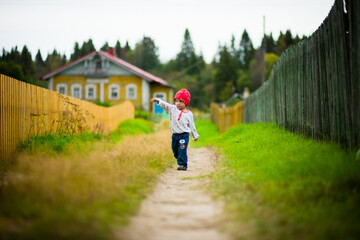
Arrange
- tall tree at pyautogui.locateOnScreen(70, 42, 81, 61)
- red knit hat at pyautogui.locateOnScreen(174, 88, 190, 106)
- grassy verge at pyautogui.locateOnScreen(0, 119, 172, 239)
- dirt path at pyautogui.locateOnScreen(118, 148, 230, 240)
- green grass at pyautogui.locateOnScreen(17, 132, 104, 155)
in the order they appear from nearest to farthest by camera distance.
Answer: grassy verge at pyautogui.locateOnScreen(0, 119, 172, 239)
dirt path at pyautogui.locateOnScreen(118, 148, 230, 240)
green grass at pyautogui.locateOnScreen(17, 132, 104, 155)
red knit hat at pyautogui.locateOnScreen(174, 88, 190, 106)
tall tree at pyautogui.locateOnScreen(70, 42, 81, 61)

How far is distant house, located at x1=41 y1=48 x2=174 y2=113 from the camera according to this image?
95.8ft

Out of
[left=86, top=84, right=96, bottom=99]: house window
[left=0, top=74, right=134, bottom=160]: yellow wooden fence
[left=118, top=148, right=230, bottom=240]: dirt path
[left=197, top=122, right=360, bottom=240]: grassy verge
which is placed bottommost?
[left=118, top=148, right=230, bottom=240]: dirt path

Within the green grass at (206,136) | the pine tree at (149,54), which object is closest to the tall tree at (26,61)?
the green grass at (206,136)

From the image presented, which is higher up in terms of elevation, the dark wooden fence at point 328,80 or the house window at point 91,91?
the house window at point 91,91

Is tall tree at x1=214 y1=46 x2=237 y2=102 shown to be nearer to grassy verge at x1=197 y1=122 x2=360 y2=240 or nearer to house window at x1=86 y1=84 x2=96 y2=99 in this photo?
house window at x1=86 y1=84 x2=96 y2=99

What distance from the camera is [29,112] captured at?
6652 millimetres

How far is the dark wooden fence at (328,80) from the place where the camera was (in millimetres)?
4164

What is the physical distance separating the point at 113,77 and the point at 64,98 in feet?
70.8

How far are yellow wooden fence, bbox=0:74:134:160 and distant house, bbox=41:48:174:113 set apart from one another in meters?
19.6

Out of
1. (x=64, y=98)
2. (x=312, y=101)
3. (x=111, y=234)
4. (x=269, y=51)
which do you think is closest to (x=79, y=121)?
(x=64, y=98)

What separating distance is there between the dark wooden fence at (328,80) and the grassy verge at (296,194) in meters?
0.46

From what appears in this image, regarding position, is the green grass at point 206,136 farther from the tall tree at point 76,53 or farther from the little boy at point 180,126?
the tall tree at point 76,53

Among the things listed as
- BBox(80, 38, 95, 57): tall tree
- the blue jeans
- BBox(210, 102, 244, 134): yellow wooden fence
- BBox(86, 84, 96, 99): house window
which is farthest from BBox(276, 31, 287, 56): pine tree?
BBox(80, 38, 95, 57): tall tree

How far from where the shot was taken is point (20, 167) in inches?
168
